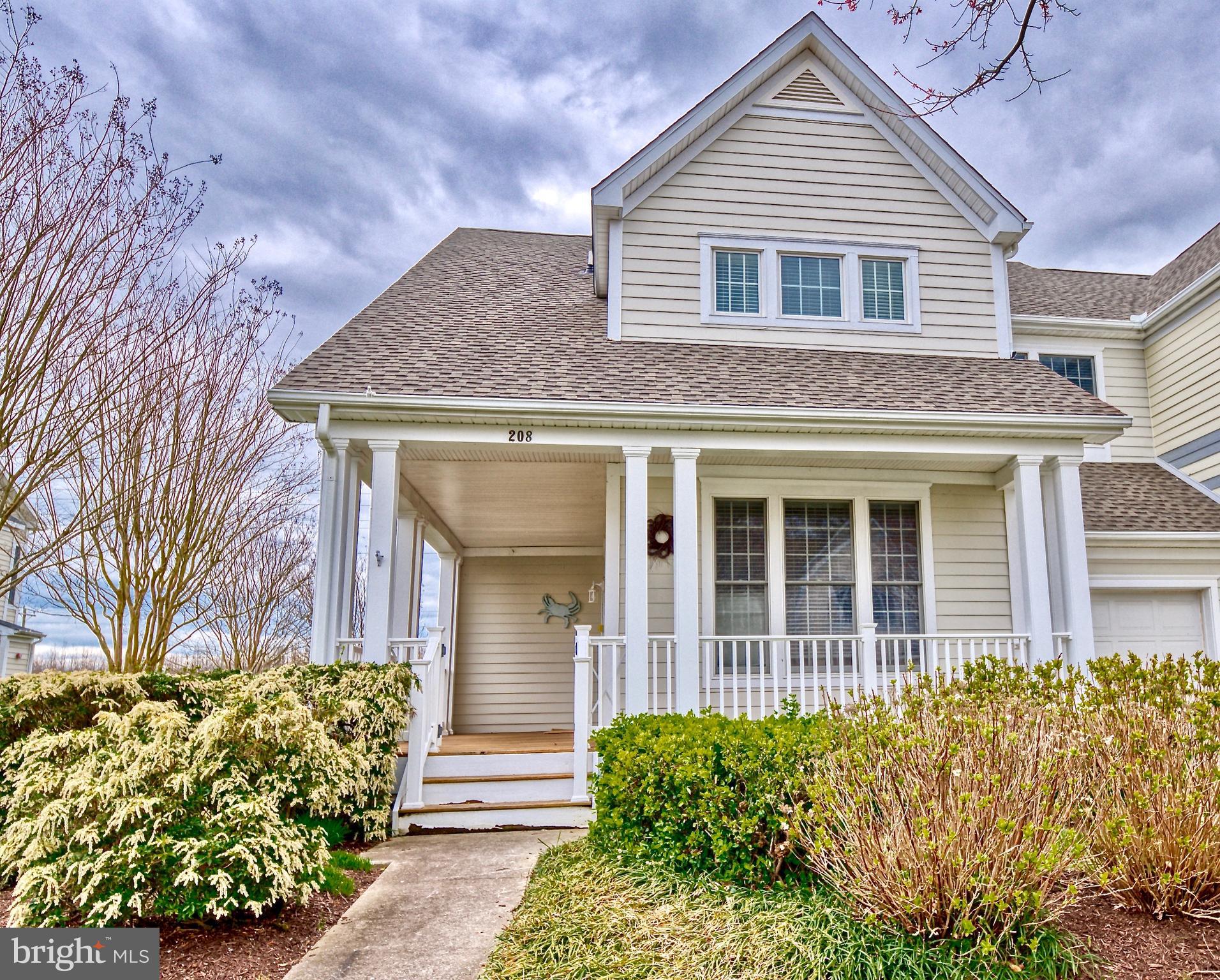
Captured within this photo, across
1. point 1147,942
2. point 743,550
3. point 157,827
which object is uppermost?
point 743,550

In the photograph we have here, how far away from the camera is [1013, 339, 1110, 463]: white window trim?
10.9m

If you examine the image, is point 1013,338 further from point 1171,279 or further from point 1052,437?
point 1052,437

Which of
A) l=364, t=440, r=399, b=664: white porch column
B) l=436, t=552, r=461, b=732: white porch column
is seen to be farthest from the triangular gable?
l=436, t=552, r=461, b=732: white porch column

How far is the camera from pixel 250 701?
4449 mm

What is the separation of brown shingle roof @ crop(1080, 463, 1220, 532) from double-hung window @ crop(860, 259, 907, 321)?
10.1ft

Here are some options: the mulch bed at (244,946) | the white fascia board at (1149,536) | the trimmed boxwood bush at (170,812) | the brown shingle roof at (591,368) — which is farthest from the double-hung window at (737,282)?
the mulch bed at (244,946)

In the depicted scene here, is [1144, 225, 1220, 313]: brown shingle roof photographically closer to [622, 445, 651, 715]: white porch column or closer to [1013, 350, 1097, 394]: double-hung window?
[1013, 350, 1097, 394]: double-hung window

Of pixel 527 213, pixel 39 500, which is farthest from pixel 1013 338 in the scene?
pixel 527 213

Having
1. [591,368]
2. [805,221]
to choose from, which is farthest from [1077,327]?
[591,368]

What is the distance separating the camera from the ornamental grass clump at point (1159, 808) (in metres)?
3.23

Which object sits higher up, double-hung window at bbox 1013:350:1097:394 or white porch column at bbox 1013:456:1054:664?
double-hung window at bbox 1013:350:1097:394

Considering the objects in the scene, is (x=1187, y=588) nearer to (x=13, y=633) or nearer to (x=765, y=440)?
A: (x=765, y=440)

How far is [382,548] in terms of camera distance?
7.07 metres

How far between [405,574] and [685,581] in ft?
12.0
